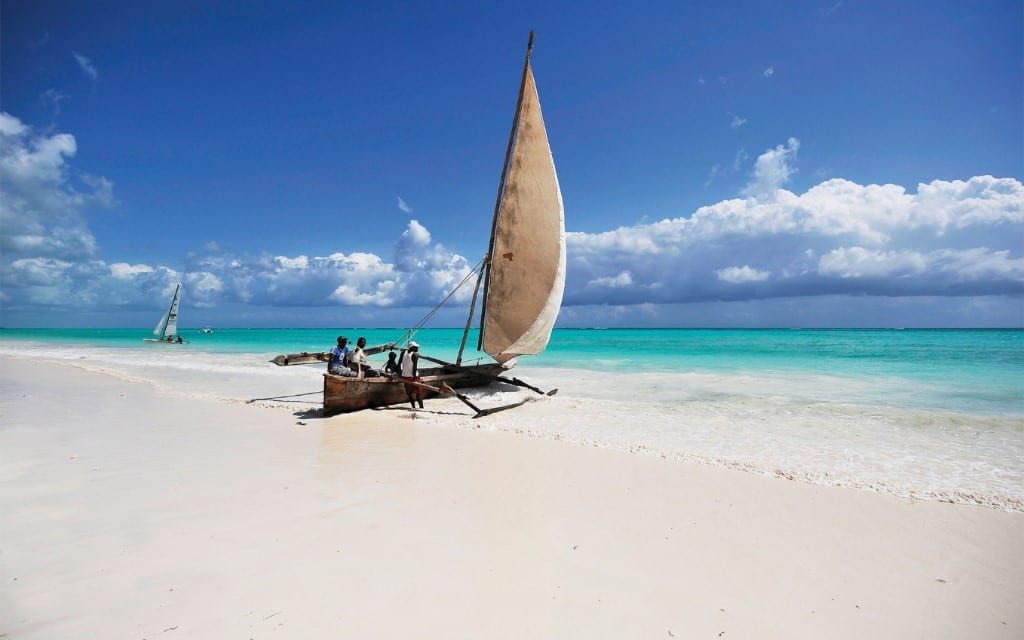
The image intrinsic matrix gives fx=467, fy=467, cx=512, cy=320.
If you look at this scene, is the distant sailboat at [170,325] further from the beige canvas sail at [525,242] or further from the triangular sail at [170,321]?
the beige canvas sail at [525,242]

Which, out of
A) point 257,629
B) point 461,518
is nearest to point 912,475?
point 461,518

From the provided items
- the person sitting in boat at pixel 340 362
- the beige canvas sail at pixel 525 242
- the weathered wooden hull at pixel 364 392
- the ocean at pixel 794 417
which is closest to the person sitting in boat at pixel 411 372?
the weathered wooden hull at pixel 364 392

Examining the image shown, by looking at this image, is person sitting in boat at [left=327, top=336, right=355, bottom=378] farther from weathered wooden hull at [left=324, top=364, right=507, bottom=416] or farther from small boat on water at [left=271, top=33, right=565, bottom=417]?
small boat on water at [left=271, top=33, right=565, bottom=417]

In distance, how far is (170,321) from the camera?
140ft

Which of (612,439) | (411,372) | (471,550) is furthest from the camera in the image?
(411,372)

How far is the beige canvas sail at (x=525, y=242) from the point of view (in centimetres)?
1304

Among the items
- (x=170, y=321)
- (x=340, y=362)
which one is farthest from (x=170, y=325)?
(x=340, y=362)

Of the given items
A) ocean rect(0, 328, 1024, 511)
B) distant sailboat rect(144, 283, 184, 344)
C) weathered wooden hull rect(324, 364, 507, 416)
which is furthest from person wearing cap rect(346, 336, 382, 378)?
distant sailboat rect(144, 283, 184, 344)

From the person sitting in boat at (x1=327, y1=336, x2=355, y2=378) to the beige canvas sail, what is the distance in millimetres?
3884

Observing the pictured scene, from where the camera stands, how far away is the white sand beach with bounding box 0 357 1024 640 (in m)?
3.16

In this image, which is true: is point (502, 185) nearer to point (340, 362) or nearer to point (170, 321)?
point (340, 362)

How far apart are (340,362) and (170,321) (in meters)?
41.6

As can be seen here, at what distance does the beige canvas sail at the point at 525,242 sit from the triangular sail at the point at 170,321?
41.1 metres

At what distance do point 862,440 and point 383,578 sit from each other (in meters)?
9.37
